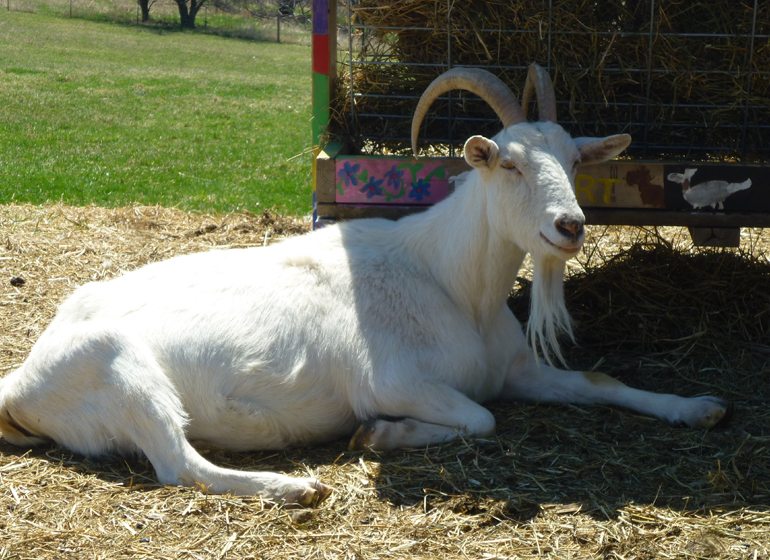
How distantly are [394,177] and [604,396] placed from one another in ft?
5.73

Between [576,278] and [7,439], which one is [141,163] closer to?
[576,278]

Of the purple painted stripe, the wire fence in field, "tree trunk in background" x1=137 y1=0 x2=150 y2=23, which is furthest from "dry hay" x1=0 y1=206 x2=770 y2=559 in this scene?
"tree trunk in background" x1=137 y1=0 x2=150 y2=23

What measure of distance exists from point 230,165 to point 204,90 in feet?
35.9

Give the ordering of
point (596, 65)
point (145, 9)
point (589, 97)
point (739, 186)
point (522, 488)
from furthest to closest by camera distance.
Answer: point (145, 9)
point (589, 97)
point (596, 65)
point (739, 186)
point (522, 488)

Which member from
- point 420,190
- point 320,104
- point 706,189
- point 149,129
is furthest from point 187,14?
point 706,189

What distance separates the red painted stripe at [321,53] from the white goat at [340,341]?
1329mm

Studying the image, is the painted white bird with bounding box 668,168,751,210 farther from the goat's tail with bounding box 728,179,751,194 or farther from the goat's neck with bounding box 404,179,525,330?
the goat's neck with bounding box 404,179,525,330

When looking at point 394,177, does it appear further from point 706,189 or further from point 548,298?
point 706,189

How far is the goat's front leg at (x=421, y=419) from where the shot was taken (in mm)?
4797

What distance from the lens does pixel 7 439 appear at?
498 centimetres

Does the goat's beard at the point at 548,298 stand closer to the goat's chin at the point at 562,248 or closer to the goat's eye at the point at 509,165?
the goat's chin at the point at 562,248

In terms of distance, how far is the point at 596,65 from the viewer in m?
6.18

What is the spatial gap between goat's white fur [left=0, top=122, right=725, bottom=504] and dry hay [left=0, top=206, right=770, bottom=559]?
0.13m

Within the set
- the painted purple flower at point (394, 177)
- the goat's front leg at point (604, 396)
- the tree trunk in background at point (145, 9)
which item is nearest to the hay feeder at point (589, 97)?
the painted purple flower at point (394, 177)
